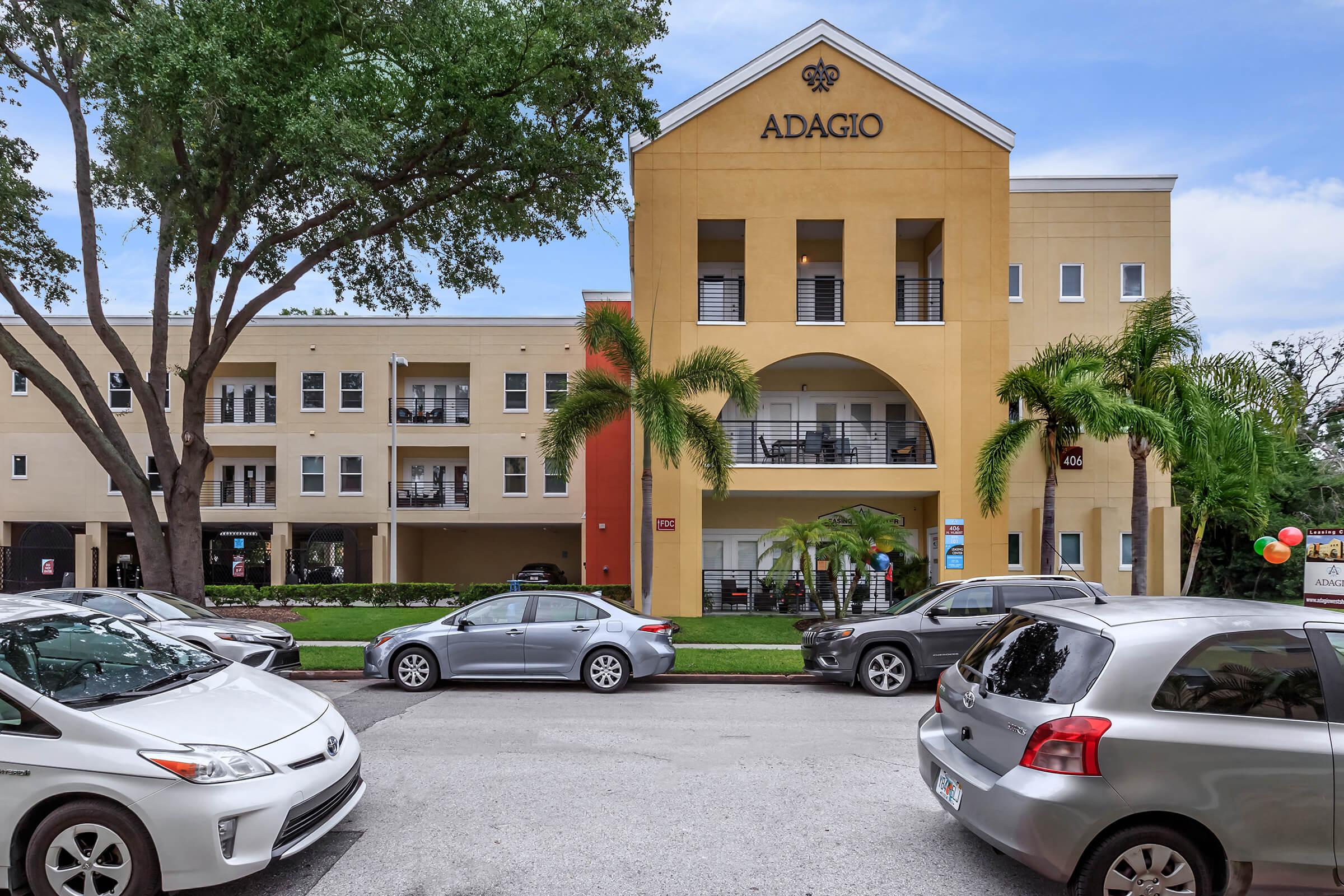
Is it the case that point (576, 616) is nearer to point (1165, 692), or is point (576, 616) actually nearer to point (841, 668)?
point (841, 668)

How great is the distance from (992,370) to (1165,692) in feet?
54.9

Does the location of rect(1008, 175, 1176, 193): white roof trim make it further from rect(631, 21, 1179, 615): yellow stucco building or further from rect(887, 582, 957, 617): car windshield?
rect(887, 582, 957, 617): car windshield

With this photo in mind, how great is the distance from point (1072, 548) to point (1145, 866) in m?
20.2

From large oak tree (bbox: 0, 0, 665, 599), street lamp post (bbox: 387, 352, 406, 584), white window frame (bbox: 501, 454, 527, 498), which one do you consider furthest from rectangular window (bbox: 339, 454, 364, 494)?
large oak tree (bbox: 0, 0, 665, 599)

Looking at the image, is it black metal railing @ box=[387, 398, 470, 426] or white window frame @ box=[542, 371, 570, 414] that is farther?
black metal railing @ box=[387, 398, 470, 426]

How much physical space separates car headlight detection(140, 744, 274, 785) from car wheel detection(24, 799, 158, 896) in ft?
1.03

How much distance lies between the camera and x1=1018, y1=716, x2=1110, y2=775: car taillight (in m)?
4.08

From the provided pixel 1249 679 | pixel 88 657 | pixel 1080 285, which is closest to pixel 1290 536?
pixel 1080 285

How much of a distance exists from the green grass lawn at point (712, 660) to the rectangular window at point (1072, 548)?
11313 millimetres

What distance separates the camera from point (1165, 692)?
4.21m

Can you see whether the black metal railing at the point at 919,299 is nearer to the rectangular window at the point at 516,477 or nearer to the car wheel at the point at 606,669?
the car wheel at the point at 606,669

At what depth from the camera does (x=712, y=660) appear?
43.6 feet

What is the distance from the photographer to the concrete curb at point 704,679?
40.4 feet

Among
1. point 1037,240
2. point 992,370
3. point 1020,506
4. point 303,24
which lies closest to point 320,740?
point 303,24
